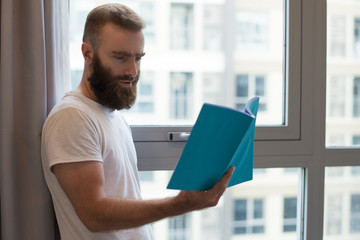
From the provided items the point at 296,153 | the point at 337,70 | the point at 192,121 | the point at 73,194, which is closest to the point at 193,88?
the point at 192,121

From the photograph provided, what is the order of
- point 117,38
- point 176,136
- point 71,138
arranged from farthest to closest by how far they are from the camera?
point 176,136 → point 117,38 → point 71,138

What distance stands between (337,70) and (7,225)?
1.44 meters

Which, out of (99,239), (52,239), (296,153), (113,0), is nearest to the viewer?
(99,239)

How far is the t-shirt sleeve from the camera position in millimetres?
963

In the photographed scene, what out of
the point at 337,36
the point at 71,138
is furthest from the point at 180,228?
the point at 337,36

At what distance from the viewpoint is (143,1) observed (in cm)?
150

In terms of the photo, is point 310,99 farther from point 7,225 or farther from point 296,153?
point 7,225

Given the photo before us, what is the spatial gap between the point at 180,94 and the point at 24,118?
24.7 inches

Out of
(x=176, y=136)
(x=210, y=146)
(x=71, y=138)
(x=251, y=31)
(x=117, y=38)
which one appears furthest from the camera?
(x=251, y=31)

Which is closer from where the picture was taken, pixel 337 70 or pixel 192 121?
pixel 192 121

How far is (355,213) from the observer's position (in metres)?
1.78

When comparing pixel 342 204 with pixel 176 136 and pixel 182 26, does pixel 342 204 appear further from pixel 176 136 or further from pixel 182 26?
pixel 182 26

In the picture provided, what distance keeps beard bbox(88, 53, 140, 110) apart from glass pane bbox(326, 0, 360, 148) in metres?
0.96

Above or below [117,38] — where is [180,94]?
below
